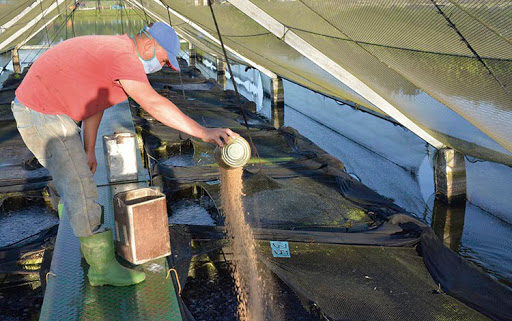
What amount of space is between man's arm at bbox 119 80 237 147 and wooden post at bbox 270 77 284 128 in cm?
890

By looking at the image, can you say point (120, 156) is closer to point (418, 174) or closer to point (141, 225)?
point (141, 225)

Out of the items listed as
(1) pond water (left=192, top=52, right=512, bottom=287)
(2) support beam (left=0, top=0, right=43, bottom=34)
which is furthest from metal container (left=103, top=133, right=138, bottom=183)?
(2) support beam (left=0, top=0, right=43, bottom=34)

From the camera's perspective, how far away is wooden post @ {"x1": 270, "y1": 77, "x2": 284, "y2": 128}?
11.6 m

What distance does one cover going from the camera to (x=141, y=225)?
109 inches

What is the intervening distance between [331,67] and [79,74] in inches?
150

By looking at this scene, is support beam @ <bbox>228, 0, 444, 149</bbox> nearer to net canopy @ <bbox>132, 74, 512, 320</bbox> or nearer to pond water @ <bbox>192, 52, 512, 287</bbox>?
pond water @ <bbox>192, 52, 512, 287</bbox>

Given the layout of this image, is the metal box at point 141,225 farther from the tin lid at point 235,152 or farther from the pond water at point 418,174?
the pond water at point 418,174

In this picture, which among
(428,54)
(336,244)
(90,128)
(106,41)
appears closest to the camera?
(106,41)

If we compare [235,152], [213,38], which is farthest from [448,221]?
[213,38]

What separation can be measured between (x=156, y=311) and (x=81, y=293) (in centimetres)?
46

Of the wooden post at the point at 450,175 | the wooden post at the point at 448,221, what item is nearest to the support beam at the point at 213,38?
the wooden post at the point at 450,175

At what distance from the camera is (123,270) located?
9.15 ft

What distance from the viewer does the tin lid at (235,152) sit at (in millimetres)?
3176

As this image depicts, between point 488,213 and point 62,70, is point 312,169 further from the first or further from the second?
point 62,70
